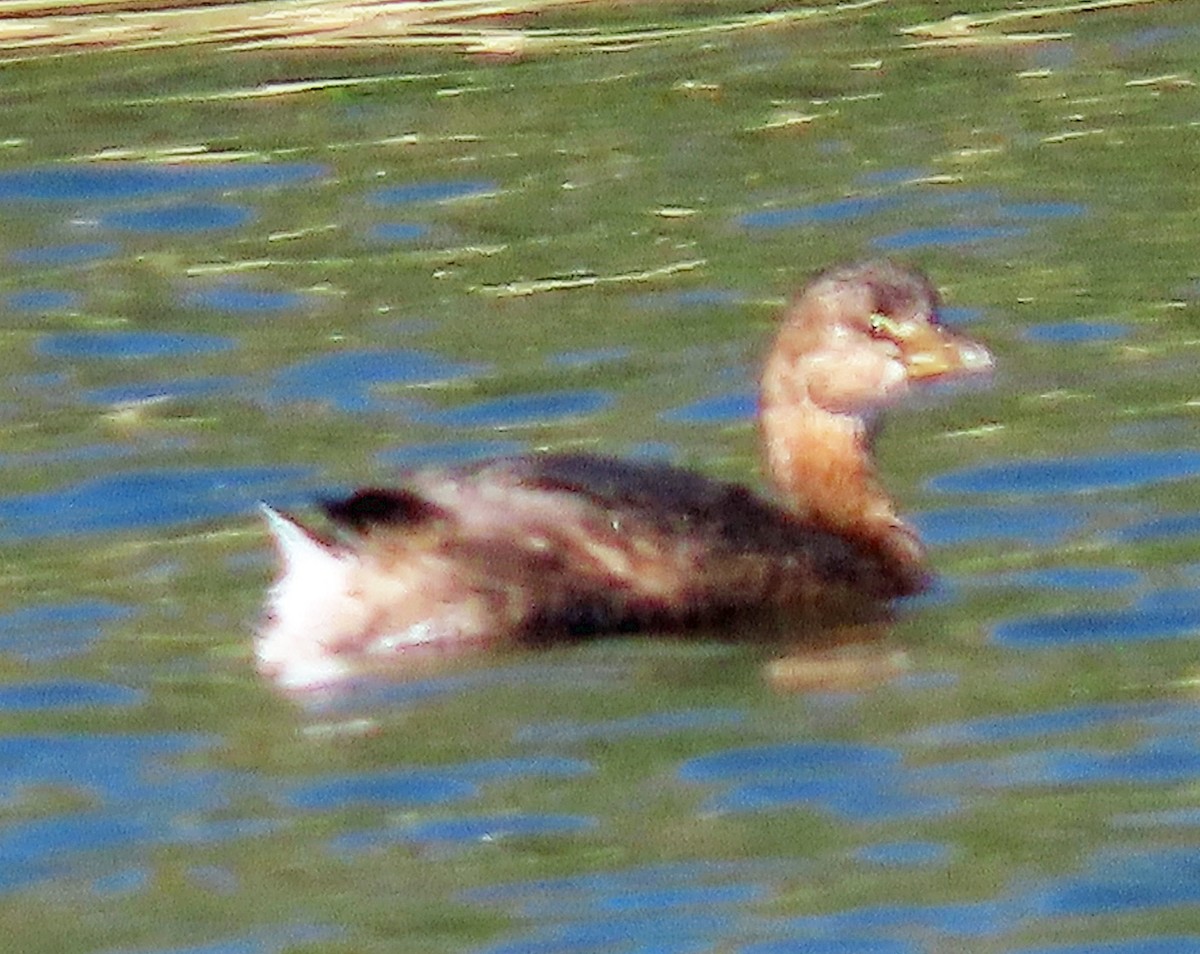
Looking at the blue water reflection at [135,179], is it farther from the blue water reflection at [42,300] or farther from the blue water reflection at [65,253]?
the blue water reflection at [42,300]

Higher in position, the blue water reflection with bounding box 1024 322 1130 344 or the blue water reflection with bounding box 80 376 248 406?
the blue water reflection with bounding box 80 376 248 406

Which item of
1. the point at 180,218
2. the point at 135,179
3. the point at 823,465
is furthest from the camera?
the point at 135,179

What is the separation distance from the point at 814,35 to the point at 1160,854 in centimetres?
813

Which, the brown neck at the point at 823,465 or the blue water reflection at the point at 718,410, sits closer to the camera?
the brown neck at the point at 823,465

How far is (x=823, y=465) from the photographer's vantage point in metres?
9.31

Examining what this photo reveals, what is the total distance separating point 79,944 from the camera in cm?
672

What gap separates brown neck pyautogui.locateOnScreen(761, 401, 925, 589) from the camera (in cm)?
921

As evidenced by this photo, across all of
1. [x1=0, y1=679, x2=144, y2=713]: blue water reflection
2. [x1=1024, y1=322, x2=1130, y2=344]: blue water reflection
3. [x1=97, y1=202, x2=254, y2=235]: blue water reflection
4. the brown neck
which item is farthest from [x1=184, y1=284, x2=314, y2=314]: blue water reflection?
[x1=0, y1=679, x2=144, y2=713]: blue water reflection

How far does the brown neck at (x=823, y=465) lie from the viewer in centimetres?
921

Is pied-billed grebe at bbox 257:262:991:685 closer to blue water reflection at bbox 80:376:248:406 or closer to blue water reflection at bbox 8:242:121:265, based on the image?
blue water reflection at bbox 80:376:248:406

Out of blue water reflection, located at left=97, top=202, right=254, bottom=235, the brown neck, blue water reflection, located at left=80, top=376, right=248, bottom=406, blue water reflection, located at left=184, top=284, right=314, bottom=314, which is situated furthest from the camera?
blue water reflection, located at left=97, top=202, right=254, bottom=235

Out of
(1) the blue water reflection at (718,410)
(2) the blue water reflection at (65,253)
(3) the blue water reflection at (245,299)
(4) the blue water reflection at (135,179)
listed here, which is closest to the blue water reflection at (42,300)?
(3) the blue water reflection at (245,299)

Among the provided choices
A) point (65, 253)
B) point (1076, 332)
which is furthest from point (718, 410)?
point (65, 253)

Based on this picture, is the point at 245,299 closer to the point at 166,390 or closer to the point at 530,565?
the point at 166,390
